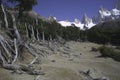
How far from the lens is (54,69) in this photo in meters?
17.2

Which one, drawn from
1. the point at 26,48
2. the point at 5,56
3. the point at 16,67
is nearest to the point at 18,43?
the point at 26,48

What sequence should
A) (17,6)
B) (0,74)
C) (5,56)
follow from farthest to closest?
(17,6) < (5,56) < (0,74)

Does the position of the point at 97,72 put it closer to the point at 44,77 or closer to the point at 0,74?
the point at 44,77

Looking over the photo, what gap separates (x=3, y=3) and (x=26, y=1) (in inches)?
258

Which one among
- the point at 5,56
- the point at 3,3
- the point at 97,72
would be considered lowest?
the point at 97,72

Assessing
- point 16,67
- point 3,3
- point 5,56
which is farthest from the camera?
point 3,3

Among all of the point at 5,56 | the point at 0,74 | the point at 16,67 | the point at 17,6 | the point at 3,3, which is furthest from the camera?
the point at 17,6

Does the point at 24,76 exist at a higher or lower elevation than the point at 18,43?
lower

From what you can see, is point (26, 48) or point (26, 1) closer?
point (26, 48)

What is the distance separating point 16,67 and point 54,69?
271 centimetres

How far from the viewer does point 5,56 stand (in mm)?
18656

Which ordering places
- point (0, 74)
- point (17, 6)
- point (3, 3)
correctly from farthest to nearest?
point (17, 6)
point (3, 3)
point (0, 74)

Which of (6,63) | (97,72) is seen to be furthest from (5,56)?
(97,72)

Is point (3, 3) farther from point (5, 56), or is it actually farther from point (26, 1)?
point (5, 56)
